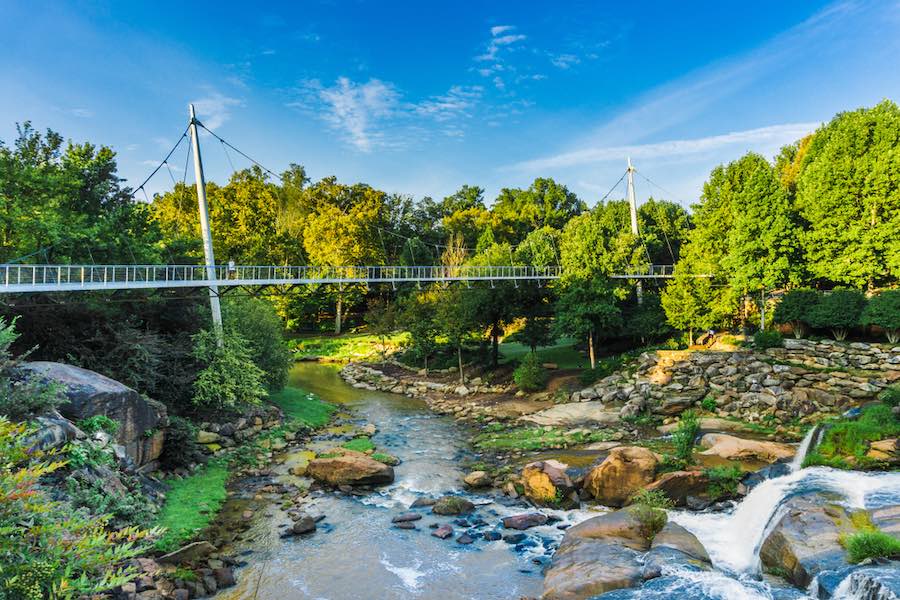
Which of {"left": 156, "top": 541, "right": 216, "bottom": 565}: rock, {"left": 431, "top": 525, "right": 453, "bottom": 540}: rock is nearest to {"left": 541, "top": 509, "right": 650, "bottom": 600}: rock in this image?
{"left": 431, "top": 525, "right": 453, "bottom": 540}: rock

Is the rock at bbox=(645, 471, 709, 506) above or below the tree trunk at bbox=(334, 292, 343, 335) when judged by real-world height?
below

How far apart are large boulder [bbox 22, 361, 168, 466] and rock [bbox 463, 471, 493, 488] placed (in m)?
10.1

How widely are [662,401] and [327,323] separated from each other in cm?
4233

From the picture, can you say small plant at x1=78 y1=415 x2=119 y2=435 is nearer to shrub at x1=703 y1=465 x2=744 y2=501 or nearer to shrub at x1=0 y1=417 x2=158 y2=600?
shrub at x1=0 y1=417 x2=158 y2=600

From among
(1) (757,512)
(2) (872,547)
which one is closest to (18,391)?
(2) (872,547)

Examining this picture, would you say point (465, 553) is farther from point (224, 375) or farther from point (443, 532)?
point (224, 375)

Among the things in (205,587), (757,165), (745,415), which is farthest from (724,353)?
(205,587)

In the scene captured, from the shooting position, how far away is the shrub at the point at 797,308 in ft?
93.5

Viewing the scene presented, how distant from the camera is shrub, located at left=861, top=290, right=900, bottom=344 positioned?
996 inches

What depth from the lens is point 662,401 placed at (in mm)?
25984

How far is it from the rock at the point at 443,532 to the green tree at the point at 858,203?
26698mm

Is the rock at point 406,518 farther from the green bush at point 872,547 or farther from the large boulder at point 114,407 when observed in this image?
the green bush at point 872,547

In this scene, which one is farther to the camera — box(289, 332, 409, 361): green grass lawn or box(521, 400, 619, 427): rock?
box(289, 332, 409, 361): green grass lawn

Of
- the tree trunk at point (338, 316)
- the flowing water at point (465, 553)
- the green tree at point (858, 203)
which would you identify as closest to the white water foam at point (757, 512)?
the flowing water at point (465, 553)
